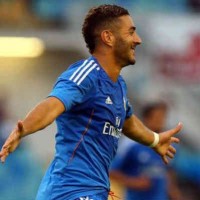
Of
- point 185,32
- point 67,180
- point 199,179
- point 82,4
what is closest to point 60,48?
point 82,4

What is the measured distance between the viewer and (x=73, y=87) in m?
5.64

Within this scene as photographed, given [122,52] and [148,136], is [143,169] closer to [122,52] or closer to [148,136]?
[148,136]

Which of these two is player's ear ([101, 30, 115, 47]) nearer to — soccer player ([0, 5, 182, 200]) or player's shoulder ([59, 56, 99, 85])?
soccer player ([0, 5, 182, 200])

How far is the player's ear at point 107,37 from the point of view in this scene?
6.16m

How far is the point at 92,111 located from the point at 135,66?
8.88 m

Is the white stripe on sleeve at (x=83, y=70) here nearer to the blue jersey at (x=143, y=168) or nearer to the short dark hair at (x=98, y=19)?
the short dark hair at (x=98, y=19)

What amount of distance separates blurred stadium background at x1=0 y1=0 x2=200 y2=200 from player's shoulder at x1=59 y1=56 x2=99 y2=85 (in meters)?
8.41

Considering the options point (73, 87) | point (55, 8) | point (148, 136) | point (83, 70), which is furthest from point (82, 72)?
point (55, 8)

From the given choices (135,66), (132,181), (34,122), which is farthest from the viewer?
(135,66)

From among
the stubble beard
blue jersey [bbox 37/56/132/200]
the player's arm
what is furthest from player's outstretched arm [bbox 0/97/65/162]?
the player's arm

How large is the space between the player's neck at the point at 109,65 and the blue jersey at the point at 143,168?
309 centimetres

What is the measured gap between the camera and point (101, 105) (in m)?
5.89

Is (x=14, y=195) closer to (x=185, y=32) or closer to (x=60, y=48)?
(x=60, y=48)

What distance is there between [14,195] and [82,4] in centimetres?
308
